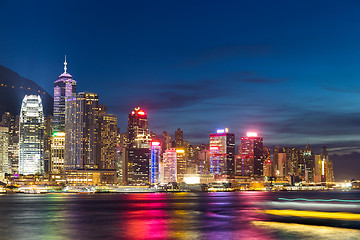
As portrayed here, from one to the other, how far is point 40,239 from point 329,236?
32.2 meters

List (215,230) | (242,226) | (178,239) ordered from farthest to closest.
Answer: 1. (242,226)
2. (215,230)
3. (178,239)

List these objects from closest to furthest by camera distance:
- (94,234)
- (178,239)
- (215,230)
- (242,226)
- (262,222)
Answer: (178,239)
(94,234)
(215,230)
(242,226)
(262,222)

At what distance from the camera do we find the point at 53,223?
78312 millimetres

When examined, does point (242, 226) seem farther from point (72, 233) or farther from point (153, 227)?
point (72, 233)

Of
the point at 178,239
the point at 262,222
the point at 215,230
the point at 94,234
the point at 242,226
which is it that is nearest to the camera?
the point at 178,239

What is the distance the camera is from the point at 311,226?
6756cm

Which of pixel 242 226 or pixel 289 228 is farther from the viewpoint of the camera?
pixel 242 226

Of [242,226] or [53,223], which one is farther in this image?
[53,223]

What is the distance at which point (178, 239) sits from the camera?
55812mm

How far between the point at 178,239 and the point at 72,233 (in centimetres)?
1475

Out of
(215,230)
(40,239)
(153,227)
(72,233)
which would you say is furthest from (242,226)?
(40,239)

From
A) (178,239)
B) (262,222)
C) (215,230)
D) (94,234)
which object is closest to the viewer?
(178,239)

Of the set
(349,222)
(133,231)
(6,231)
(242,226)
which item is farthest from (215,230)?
(6,231)

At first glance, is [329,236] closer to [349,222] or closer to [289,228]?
[289,228]
